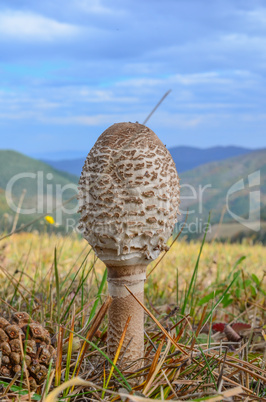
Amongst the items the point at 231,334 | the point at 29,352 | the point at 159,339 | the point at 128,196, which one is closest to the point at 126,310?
the point at 159,339

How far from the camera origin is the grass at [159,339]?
221 centimetres

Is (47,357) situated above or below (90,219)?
below

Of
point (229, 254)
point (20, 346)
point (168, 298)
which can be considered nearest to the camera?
point (20, 346)

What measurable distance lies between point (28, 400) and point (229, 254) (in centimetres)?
515

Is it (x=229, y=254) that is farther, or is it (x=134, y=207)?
(x=229, y=254)

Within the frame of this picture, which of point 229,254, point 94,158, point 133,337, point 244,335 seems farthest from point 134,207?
point 229,254

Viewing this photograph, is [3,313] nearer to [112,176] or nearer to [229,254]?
[112,176]

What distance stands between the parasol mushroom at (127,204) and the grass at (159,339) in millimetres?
155

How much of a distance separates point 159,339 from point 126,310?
0.38m

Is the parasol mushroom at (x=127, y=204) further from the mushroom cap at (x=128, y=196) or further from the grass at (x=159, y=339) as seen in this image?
the grass at (x=159, y=339)

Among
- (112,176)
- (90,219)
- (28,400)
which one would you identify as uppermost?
(112,176)

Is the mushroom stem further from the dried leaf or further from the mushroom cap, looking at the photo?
the dried leaf

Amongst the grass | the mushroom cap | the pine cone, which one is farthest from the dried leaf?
the pine cone

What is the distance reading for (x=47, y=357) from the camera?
8.06 ft
